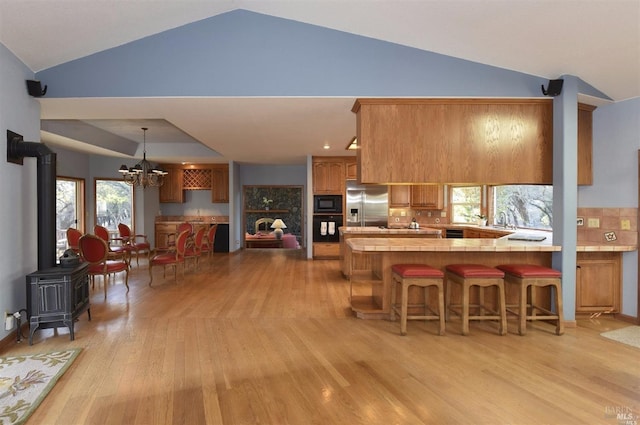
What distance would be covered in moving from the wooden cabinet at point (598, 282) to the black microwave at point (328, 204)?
484 cm

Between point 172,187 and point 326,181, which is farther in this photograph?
point 172,187

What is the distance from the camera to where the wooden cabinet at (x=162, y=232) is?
29.3ft

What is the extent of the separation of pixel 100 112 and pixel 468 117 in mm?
4253

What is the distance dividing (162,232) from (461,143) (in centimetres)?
781

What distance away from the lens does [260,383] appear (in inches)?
94.7

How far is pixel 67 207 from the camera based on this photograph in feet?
23.7

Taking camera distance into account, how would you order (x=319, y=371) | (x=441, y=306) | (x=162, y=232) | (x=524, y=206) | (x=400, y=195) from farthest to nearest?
(x=162, y=232), (x=400, y=195), (x=524, y=206), (x=441, y=306), (x=319, y=371)

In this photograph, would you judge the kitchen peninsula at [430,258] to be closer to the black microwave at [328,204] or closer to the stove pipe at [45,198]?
the stove pipe at [45,198]

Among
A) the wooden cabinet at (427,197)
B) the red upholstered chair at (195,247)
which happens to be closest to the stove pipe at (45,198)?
the red upholstered chair at (195,247)

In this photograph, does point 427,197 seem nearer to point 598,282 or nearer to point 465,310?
point 598,282

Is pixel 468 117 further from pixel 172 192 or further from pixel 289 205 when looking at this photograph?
pixel 289 205

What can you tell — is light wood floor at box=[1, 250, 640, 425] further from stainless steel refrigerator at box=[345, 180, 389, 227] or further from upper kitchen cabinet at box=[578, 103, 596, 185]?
stainless steel refrigerator at box=[345, 180, 389, 227]

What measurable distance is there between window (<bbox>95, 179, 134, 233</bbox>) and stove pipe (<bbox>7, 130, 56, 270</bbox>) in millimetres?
5003

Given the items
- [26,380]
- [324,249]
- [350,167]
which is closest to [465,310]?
[26,380]
